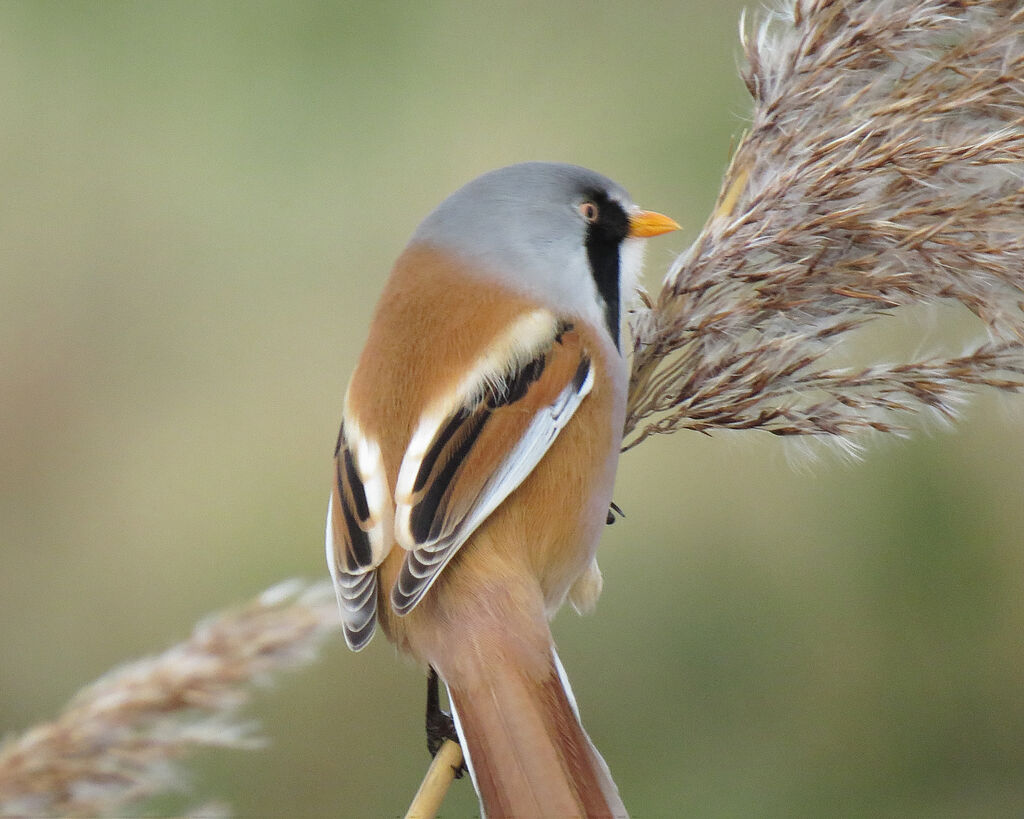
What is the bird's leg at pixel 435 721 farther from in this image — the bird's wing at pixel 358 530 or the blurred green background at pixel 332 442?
the blurred green background at pixel 332 442

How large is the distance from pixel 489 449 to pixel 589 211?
494mm

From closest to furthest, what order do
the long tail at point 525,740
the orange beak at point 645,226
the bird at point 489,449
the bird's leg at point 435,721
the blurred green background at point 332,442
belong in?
the long tail at point 525,740 → the bird at point 489,449 → the bird's leg at point 435,721 → the orange beak at point 645,226 → the blurred green background at point 332,442

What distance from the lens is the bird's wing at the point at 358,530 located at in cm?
183

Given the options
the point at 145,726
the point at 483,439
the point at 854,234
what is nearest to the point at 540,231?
the point at 483,439

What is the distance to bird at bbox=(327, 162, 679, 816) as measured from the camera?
1.77m

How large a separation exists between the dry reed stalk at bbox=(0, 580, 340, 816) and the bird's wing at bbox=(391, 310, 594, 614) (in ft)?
1.45

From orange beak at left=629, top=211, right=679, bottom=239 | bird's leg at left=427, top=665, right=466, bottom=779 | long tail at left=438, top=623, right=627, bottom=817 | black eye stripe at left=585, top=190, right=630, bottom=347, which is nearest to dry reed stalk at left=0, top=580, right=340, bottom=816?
long tail at left=438, top=623, right=627, bottom=817

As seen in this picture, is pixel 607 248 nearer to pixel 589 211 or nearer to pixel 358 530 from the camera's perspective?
→ pixel 589 211

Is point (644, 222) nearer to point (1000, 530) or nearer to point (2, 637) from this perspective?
point (1000, 530)

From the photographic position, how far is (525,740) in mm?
1629

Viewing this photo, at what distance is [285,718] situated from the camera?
360cm

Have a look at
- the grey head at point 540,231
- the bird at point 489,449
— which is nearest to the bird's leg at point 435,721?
the bird at point 489,449

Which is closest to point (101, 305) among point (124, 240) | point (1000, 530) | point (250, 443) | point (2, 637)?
point (124, 240)

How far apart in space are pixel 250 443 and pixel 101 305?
0.85 meters
